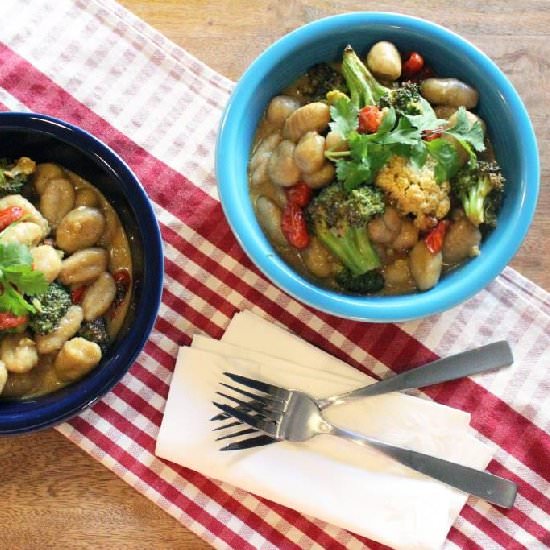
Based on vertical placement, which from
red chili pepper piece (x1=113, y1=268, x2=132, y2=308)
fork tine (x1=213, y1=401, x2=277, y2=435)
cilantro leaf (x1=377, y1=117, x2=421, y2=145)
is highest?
cilantro leaf (x1=377, y1=117, x2=421, y2=145)

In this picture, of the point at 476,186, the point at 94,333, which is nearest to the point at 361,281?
the point at 476,186

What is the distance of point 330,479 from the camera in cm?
174

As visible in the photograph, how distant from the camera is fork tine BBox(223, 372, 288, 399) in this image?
173 cm

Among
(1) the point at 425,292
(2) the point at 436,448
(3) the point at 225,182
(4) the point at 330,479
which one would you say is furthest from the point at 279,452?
(3) the point at 225,182

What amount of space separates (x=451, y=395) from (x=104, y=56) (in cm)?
105

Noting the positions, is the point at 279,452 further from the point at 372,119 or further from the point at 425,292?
the point at 372,119

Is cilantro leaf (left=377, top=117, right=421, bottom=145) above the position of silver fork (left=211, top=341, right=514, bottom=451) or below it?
above

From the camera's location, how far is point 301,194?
156 centimetres

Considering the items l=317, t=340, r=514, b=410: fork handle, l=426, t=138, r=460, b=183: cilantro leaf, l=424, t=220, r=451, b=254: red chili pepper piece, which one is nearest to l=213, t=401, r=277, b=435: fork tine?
l=317, t=340, r=514, b=410: fork handle

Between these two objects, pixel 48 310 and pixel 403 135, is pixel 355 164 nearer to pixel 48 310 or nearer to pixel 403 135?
pixel 403 135

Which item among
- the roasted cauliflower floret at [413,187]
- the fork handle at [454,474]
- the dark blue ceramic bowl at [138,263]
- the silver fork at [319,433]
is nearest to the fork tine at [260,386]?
the silver fork at [319,433]

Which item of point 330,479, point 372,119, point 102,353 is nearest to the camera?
point 372,119

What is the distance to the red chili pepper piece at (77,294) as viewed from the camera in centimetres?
163

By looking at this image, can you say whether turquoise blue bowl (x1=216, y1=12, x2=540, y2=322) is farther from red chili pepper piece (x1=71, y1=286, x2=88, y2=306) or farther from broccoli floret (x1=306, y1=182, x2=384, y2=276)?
red chili pepper piece (x1=71, y1=286, x2=88, y2=306)
